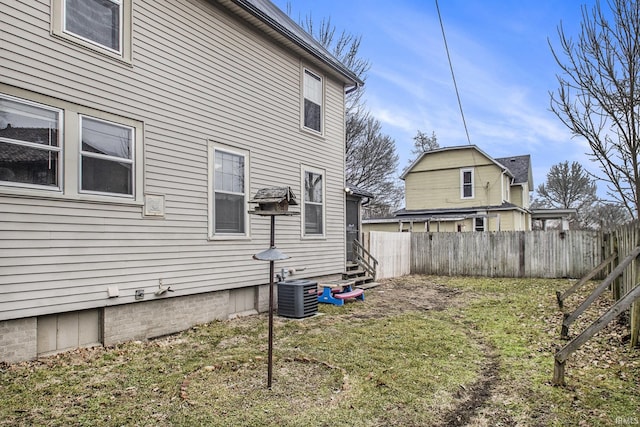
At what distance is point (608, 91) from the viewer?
698 centimetres

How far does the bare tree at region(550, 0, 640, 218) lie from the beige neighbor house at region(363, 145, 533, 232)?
480 inches

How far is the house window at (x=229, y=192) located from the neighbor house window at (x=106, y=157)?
1.59 metres

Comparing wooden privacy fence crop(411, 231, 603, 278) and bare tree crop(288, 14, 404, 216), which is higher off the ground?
bare tree crop(288, 14, 404, 216)

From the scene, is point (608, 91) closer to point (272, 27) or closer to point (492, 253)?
point (272, 27)

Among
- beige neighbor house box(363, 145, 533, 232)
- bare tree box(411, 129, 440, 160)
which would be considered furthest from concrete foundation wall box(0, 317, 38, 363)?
bare tree box(411, 129, 440, 160)

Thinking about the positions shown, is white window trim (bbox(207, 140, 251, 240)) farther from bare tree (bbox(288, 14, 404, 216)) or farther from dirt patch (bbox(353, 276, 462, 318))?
bare tree (bbox(288, 14, 404, 216))

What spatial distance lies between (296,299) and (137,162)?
371cm

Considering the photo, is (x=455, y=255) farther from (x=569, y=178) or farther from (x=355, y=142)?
(x=569, y=178)

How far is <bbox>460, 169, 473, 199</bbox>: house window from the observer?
71.2ft

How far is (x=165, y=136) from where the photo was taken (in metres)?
6.24

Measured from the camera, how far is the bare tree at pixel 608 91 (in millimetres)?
6559

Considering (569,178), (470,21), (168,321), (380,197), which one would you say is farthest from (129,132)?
(569,178)

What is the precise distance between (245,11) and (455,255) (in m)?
12.0

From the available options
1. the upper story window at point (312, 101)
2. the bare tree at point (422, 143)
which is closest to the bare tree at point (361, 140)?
the bare tree at point (422, 143)
